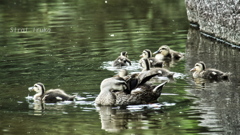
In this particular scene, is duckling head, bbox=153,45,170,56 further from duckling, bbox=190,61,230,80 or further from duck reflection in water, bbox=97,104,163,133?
duck reflection in water, bbox=97,104,163,133

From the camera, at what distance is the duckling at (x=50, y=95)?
977cm

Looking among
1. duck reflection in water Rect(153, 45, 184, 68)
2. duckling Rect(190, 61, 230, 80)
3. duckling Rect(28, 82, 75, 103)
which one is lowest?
duck reflection in water Rect(153, 45, 184, 68)

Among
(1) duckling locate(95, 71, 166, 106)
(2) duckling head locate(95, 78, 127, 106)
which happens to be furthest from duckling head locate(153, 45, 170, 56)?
(2) duckling head locate(95, 78, 127, 106)

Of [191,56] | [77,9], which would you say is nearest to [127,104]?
[191,56]

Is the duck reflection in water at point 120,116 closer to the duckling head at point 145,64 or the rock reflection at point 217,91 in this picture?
the rock reflection at point 217,91

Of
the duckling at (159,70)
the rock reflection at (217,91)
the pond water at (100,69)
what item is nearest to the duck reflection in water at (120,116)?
the pond water at (100,69)

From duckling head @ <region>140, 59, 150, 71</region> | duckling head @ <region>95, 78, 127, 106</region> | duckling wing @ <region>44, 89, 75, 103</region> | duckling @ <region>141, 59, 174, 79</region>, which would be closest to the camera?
duckling head @ <region>95, 78, 127, 106</region>

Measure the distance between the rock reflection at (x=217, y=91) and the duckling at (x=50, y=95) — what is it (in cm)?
219

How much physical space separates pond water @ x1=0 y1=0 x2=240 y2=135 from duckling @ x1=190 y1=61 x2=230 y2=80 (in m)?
0.18

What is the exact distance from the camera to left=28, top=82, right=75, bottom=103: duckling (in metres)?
9.77

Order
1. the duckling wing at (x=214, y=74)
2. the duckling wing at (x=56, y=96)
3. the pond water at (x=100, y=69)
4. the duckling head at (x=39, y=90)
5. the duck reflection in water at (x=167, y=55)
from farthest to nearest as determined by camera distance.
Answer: the duck reflection in water at (x=167, y=55) < the duckling wing at (x=214, y=74) < the duckling head at (x=39, y=90) < the duckling wing at (x=56, y=96) < the pond water at (x=100, y=69)

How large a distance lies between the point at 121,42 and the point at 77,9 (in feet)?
33.4

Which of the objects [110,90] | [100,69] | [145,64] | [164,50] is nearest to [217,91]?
[110,90]

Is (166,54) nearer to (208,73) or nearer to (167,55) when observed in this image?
(167,55)
